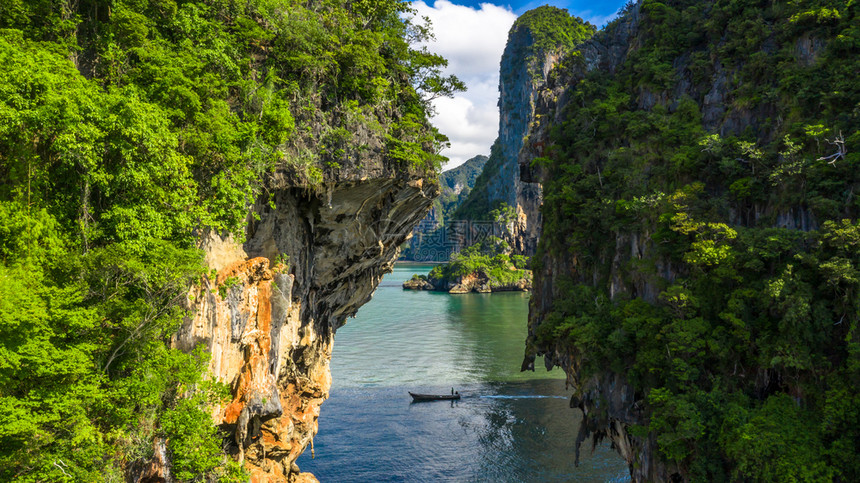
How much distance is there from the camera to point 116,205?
36.4 feet

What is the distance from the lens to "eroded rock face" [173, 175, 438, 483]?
1343cm

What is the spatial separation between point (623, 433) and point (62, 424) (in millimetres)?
19116

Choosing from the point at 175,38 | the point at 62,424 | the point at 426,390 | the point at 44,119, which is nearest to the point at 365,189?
the point at 175,38

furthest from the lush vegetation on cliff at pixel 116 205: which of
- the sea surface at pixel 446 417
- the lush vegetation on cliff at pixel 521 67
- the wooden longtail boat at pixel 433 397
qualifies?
the lush vegetation on cliff at pixel 521 67

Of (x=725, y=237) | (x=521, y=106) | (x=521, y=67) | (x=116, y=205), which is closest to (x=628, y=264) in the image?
(x=725, y=237)

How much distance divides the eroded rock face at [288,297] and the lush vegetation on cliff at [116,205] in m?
1.16

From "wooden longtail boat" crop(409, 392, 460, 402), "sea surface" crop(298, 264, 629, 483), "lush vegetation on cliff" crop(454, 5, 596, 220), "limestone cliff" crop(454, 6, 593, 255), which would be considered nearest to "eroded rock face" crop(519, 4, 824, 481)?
"sea surface" crop(298, 264, 629, 483)

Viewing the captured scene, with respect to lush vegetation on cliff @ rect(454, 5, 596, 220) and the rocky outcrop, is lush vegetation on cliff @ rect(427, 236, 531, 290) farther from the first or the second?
lush vegetation on cliff @ rect(454, 5, 596, 220)

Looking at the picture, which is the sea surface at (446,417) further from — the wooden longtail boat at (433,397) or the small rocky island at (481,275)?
the small rocky island at (481,275)

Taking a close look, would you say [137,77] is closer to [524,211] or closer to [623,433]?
[623,433]

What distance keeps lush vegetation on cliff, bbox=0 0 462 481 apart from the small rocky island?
81770mm

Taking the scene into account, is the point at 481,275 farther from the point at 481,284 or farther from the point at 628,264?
the point at 628,264

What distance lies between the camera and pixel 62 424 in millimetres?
9641

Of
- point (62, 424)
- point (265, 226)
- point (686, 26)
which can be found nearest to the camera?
point (62, 424)
